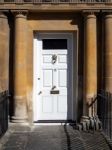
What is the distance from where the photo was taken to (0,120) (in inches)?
384

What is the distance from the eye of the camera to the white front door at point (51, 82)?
11.7 metres

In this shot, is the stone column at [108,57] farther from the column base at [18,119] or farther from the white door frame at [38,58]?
the column base at [18,119]

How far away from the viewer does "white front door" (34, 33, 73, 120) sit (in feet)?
38.4

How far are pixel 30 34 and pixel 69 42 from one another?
104 centimetres

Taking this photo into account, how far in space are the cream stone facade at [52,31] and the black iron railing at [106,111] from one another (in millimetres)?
368

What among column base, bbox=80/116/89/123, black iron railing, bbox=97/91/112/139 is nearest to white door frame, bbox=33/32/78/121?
column base, bbox=80/116/89/123

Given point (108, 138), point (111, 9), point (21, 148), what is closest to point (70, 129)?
point (108, 138)

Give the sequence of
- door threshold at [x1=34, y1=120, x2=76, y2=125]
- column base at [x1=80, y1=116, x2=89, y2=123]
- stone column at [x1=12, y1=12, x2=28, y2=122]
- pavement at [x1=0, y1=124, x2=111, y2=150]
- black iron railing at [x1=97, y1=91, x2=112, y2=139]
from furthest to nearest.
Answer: door threshold at [x1=34, y1=120, x2=76, y2=125], stone column at [x1=12, y1=12, x2=28, y2=122], column base at [x1=80, y1=116, x2=89, y2=123], black iron railing at [x1=97, y1=91, x2=112, y2=139], pavement at [x1=0, y1=124, x2=111, y2=150]

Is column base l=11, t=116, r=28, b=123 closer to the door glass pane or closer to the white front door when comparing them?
the white front door

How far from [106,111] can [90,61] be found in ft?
4.67

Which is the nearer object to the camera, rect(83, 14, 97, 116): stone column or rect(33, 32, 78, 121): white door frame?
rect(83, 14, 97, 116): stone column

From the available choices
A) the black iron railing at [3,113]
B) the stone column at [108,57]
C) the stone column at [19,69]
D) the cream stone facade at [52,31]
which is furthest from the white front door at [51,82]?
the black iron railing at [3,113]

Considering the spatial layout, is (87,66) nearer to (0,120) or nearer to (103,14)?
(103,14)

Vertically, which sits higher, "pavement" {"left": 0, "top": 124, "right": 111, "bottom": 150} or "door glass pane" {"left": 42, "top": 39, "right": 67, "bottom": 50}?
"door glass pane" {"left": 42, "top": 39, "right": 67, "bottom": 50}
